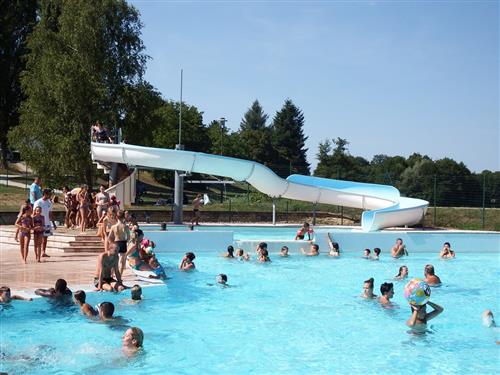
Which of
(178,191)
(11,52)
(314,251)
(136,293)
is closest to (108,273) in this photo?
(136,293)

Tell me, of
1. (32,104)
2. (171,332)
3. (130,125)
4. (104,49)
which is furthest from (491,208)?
(171,332)

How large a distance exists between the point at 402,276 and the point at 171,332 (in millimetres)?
→ 6411

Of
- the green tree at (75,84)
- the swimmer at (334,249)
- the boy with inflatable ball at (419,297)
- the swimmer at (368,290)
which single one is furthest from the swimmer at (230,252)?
the green tree at (75,84)

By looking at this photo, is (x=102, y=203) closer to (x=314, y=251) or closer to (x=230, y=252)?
(x=230, y=252)

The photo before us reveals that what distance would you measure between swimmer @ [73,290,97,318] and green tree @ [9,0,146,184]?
18.3 metres

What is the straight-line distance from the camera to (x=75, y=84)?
26.9 meters

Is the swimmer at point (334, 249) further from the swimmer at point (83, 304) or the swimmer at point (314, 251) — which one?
the swimmer at point (83, 304)

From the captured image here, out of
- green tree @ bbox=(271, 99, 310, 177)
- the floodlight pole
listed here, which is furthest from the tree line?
green tree @ bbox=(271, 99, 310, 177)

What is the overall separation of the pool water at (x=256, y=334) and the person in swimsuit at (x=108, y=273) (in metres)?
0.19

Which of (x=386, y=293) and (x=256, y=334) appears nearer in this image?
(x=256, y=334)

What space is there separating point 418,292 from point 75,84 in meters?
22.4

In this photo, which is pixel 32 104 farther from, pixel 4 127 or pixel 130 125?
pixel 4 127

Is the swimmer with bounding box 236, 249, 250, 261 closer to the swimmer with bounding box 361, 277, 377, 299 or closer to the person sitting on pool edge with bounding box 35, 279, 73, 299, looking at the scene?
the swimmer with bounding box 361, 277, 377, 299

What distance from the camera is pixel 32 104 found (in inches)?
1085
